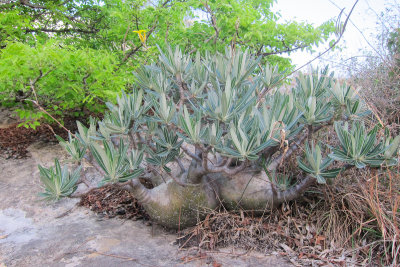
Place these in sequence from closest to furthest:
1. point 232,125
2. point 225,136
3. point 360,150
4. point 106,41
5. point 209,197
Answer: point 232,125 < point 360,150 < point 225,136 < point 209,197 < point 106,41

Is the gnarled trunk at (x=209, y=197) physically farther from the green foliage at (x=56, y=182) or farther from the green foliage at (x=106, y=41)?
the green foliage at (x=106, y=41)

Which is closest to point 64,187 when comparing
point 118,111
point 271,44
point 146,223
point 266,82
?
point 118,111

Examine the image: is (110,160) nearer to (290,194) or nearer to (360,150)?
(290,194)

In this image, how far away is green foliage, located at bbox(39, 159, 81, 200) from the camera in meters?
1.72

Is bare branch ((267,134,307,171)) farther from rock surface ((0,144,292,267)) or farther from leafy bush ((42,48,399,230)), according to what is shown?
rock surface ((0,144,292,267))

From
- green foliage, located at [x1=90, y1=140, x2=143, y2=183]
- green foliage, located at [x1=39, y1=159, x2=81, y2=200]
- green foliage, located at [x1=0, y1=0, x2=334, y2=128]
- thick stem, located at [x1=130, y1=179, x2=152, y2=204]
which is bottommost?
thick stem, located at [x1=130, y1=179, x2=152, y2=204]

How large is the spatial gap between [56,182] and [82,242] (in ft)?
2.15

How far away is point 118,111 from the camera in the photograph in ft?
6.00

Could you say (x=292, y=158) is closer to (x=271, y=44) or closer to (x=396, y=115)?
(x=396, y=115)

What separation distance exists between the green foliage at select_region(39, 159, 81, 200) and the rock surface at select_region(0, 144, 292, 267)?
17.6 inches

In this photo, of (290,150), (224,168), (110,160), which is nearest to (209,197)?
(224,168)

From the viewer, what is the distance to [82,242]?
2.12 m

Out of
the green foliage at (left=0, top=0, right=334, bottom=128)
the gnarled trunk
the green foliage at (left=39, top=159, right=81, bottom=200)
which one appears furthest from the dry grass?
the green foliage at (left=0, top=0, right=334, bottom=128)

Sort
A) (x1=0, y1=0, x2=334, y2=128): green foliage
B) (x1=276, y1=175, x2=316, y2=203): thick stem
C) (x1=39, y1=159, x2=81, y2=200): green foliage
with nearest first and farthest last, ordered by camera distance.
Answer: (x1=39, y1=159, x2=81, y2=200): green foliage
(x1=276, y1=175, x2=316, y2=203): thick stem
(x1=0, y1=0, x2=334, y2=128): green foliage
